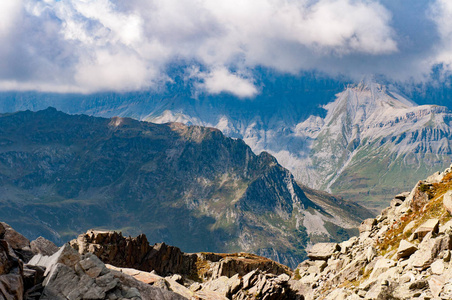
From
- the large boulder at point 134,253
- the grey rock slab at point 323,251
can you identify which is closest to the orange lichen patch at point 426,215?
the grey rock slab at point 323,251

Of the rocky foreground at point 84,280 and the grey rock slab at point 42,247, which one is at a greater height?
the grey rock slab at point 42,247

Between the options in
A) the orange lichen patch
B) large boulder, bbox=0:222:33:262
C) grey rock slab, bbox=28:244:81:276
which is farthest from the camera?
the orange lichen patch

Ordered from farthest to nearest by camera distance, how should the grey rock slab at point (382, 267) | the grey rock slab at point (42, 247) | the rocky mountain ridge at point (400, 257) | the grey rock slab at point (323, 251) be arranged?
the grey rock slab at point (323, 251), the grey rock slab at point (42, 247), the grey rock slab at point (382, 267), the rocky mountain ridge at point (400, 257)

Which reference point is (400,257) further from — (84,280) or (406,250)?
(84,280)

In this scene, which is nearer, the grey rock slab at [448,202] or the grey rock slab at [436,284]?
the grey rock slab at [436,284]

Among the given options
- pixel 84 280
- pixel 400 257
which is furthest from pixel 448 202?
pixel 84 280

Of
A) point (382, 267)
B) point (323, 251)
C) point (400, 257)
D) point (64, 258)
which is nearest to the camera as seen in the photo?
point (64, 258)

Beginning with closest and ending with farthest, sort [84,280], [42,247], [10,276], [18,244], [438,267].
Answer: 1. [10,276]
2. [438,267]
3. [84,280]
4. [18,244]
5. [42,247]

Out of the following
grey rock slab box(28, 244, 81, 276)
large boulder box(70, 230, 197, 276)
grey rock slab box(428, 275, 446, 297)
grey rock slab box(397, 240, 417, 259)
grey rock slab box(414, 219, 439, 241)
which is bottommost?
large boulder box(70, 230, 197, 276)

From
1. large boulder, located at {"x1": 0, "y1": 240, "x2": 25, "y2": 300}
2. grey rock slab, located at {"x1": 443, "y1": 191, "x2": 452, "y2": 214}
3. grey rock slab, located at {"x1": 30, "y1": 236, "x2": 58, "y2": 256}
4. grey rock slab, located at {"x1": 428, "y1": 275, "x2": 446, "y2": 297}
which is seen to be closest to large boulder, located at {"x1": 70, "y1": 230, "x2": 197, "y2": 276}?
grey rock slab, located at {"x1": 30, "y1": 236, "x2": 58, "y2": 256}

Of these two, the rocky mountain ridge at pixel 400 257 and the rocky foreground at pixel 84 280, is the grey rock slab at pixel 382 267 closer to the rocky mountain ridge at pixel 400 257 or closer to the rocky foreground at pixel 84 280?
the rocky mountain ridge at pixel 400 257

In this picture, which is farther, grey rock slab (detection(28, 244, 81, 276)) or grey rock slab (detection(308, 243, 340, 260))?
grey rock slab (detection(308, 243, 340, 260))

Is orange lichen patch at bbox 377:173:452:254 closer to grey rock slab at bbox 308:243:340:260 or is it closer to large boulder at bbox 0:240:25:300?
grey rock slab at bbox 308:243:340:260

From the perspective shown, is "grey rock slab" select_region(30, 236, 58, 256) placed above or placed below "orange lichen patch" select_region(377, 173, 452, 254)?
below
